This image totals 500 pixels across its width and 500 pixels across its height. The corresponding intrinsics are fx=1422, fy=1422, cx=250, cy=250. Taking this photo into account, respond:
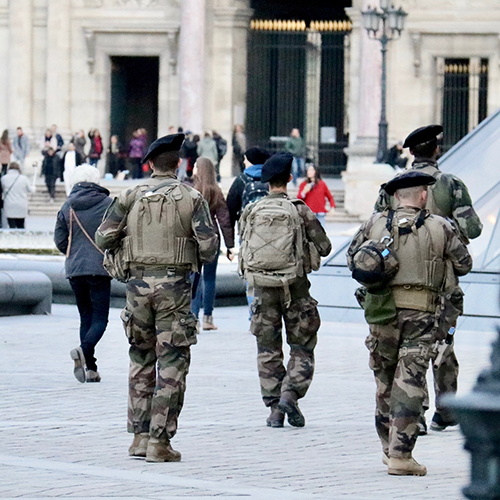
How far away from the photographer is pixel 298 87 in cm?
3531

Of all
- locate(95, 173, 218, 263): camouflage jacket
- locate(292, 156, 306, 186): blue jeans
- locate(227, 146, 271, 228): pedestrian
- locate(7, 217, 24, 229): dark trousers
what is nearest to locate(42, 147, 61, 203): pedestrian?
locate(292, 156, 306, 186): blue jeans

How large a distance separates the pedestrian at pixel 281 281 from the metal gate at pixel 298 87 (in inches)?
1042

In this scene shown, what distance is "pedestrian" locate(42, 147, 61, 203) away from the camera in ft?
99.1

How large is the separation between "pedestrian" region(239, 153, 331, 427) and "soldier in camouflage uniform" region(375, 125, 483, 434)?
1.47 feet

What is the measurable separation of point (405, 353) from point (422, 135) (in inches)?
63.3

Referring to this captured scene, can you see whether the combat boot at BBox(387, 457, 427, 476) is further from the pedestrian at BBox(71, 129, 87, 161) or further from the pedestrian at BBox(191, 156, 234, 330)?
the pedestrian at BBox(71, 129, 87, 161)

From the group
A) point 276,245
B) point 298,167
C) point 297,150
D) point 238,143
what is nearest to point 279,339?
point 276,245

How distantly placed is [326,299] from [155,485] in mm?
7135

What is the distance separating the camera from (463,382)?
895cm

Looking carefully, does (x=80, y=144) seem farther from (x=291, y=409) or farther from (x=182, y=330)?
(x=182, y=330)

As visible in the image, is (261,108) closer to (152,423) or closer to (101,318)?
(101,318)

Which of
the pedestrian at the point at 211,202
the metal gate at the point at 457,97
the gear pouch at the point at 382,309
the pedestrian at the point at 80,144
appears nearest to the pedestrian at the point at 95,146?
the pedestrian at the point at 80,144

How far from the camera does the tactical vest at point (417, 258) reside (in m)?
6.33

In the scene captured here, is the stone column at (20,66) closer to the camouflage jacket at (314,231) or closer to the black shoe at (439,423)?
the camouflage jacket at (314,231)
